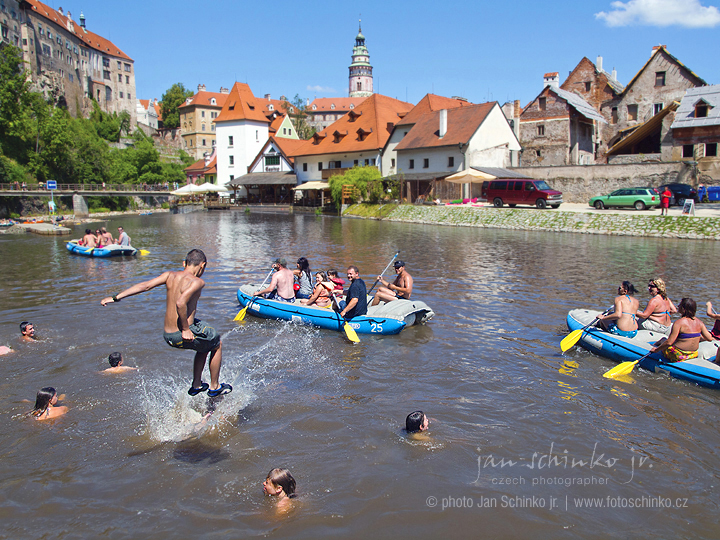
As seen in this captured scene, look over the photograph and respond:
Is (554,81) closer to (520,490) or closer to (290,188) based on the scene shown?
(290,188)

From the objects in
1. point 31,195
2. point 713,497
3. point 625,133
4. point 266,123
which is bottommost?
point 713,497

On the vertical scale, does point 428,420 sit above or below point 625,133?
below

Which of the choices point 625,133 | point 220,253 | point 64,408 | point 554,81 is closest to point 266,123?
point 554,81

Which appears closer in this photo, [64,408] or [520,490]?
[520,490]

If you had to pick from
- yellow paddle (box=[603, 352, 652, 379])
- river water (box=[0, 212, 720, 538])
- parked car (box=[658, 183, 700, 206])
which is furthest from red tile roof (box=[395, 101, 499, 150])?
yellow paddle (box=[603, 352, 652, 379])

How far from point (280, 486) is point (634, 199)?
3437 cm

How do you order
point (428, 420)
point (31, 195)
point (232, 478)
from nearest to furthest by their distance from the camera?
1. point (232, 478)
2. point (428, 420)
3. point (31, 195)

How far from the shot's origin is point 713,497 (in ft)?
18.9

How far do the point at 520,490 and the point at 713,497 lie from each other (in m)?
2.12

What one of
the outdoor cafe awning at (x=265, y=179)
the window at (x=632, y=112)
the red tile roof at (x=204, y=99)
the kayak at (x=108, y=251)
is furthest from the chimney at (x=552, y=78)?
the red tile roof at (x=204, y=99)

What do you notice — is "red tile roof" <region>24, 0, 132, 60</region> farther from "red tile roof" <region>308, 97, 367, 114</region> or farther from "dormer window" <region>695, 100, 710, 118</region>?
"dormer window" <region>695, 100, 710, 118</region>

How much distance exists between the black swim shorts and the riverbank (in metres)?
28.7

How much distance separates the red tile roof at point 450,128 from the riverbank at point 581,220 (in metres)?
8.77

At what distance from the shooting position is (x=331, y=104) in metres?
132
